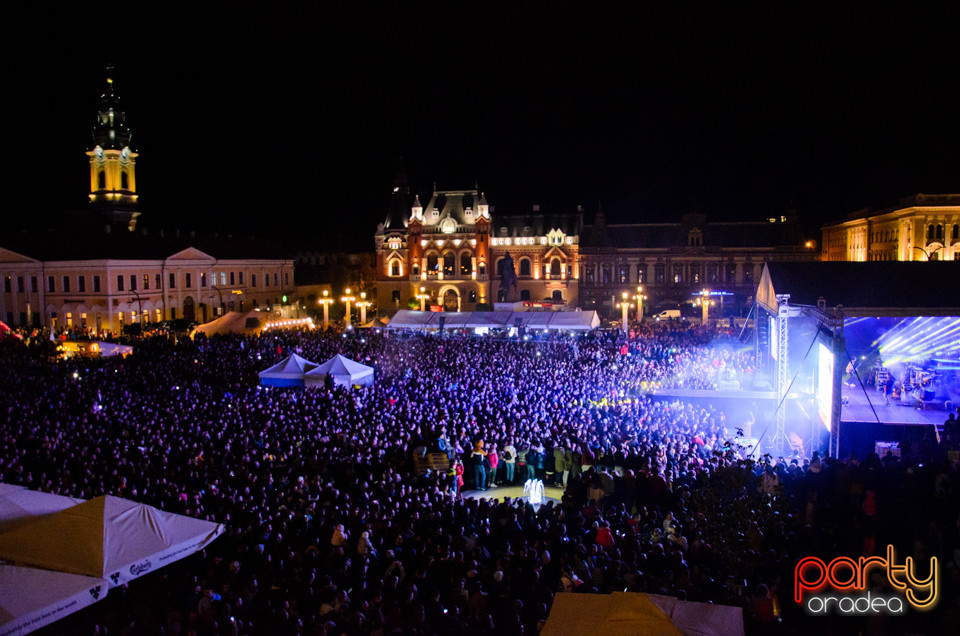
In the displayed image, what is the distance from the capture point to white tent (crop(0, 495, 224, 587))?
678 cm

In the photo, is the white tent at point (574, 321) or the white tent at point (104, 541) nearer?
the white tent at point (104, 541)

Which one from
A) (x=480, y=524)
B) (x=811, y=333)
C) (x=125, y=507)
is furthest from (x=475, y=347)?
(x=125, y=507)

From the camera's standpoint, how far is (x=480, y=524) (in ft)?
28.8

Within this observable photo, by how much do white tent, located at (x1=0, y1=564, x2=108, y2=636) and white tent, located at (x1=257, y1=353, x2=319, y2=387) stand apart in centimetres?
1164

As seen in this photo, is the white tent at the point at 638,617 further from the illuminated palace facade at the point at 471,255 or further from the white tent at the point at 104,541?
the illuminated palace facade at the point at 471,255

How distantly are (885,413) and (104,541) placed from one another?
14.9m

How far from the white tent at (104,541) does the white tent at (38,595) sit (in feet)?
0.37

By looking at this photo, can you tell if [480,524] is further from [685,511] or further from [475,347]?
[475,347]

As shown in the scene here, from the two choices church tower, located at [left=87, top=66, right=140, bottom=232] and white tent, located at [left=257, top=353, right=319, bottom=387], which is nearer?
white tent, located at [left=257, top=353, right=319, bottom=387]

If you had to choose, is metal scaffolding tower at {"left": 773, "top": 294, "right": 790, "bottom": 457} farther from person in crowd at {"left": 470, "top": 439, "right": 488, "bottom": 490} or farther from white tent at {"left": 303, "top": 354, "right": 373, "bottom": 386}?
white tent at {"left": 303, "top": 354, "right": 373, "bottom": 386}

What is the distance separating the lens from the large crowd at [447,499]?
22.6ft

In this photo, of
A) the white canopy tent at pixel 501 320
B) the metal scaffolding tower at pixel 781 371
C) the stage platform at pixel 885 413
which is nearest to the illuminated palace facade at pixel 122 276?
the white canopy tent at pixel 501 320

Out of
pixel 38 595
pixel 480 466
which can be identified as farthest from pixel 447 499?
pixel 38 595

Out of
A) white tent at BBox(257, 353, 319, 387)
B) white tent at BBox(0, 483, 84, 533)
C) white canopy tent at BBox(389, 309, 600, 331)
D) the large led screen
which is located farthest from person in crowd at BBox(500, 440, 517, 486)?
white canopy tent at BBox(389, 309, 600, 331)
